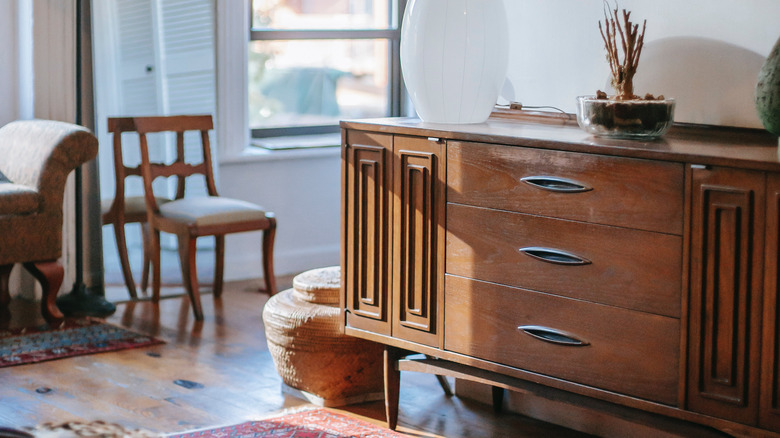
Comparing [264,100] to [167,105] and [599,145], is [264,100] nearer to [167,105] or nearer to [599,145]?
[167,105]

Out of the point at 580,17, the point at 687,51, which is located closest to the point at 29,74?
the point at 580,17

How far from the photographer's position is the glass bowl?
233 cm

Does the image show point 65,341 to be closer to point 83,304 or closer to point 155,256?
point 83,304

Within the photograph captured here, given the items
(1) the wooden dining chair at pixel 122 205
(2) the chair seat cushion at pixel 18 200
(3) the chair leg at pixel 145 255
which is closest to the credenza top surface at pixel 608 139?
(2) the chair seat cushion at pixel 18 200

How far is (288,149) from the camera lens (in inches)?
199

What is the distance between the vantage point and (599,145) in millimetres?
2258

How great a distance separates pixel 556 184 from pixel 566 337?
1.20 ft

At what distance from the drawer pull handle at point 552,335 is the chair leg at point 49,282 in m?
2.26

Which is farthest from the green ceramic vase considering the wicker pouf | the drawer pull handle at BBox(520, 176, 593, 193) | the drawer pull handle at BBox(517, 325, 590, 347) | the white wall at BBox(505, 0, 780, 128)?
the wicker pouf

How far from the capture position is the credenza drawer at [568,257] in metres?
2.20

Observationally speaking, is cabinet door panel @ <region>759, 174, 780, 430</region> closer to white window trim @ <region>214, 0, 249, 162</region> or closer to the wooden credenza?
the wooden credenza

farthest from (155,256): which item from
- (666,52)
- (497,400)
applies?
(666,52)

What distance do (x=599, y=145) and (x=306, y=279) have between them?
1258mm

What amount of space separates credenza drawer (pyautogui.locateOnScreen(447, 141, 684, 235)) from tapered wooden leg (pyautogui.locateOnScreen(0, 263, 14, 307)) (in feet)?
7.81
